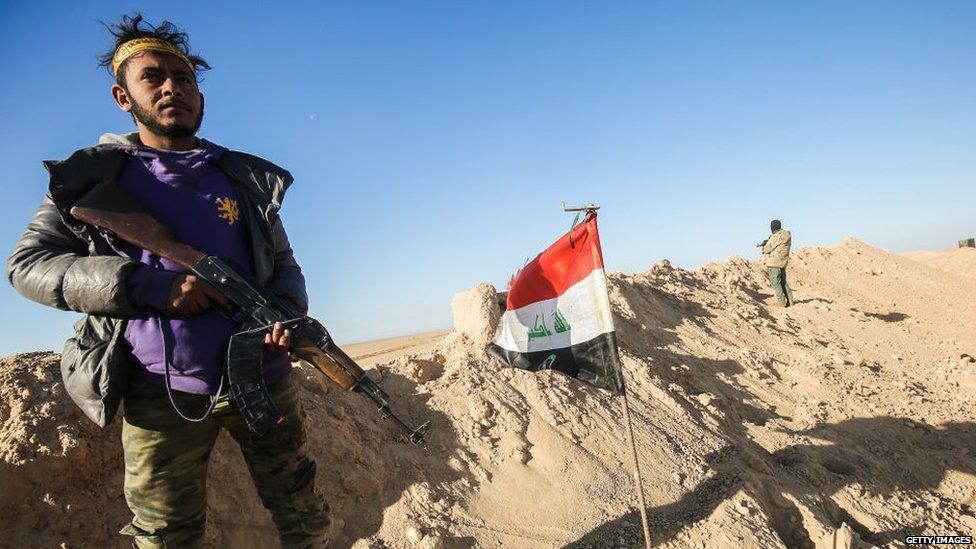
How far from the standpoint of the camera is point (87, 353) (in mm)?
2031

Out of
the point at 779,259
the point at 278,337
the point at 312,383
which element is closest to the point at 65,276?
the point at 278,337

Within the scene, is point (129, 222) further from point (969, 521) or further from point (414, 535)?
point (969, 521)

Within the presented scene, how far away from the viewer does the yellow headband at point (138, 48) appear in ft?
7.24

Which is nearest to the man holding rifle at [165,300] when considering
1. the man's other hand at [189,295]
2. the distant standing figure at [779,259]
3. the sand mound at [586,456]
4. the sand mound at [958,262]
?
the man's other hand at [189,295]

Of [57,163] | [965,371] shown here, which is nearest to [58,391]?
[57,163]

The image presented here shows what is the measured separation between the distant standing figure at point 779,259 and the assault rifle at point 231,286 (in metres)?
11.4

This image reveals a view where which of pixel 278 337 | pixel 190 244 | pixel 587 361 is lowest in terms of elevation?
pixel 587 361

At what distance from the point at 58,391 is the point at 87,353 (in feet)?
5.07

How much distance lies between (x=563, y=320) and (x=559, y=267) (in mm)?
421

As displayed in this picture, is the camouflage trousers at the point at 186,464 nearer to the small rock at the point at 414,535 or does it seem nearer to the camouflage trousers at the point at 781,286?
the small rock at the point at 414,535

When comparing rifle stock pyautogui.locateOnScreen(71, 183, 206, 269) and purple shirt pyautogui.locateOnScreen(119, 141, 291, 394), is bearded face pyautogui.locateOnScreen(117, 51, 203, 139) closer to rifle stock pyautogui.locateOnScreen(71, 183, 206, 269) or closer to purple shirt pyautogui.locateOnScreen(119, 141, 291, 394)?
purple shirt pyautogui.locateOnScreen(119, 141, 291, 394)

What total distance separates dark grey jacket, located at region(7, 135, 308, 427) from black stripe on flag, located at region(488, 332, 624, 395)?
2896 millimetres

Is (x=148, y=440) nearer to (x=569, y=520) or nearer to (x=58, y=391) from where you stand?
(x=58, y=391)

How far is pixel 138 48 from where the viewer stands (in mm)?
2205
